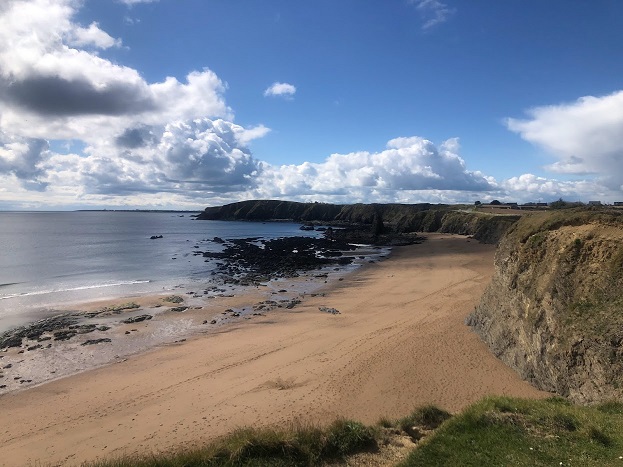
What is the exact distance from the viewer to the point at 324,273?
41.6m

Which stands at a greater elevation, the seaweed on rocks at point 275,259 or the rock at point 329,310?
the rock at point 329,310

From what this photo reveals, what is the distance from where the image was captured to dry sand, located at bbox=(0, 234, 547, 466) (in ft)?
38.2

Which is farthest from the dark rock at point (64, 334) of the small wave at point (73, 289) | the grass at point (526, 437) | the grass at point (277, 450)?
the grass at point (526, 437)

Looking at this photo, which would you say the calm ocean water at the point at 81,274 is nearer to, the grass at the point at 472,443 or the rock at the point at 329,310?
the rock at the point at 329,310

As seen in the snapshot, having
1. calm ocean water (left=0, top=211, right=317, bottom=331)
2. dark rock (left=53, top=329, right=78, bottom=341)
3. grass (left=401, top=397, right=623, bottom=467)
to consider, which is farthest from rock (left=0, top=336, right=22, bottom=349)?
grass (left=401, top=397, right=623, bottom=467)

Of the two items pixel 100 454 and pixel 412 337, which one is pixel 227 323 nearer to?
pixel 412 337

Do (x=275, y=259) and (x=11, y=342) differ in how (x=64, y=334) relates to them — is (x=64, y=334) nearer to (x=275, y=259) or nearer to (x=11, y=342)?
(x=11, y=342)

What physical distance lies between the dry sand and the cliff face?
117 centimetres

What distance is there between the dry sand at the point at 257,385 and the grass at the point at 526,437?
145 inches

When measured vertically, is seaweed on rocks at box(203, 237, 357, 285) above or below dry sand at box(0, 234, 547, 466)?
below

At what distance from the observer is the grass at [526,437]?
7.15 m

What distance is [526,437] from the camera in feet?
26.0

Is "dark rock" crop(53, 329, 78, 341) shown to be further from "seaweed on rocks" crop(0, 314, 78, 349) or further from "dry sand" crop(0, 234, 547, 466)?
"dry sand" crop(0, 234, 547, 466)

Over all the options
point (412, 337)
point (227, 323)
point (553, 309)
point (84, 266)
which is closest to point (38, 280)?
point (84, 266)
